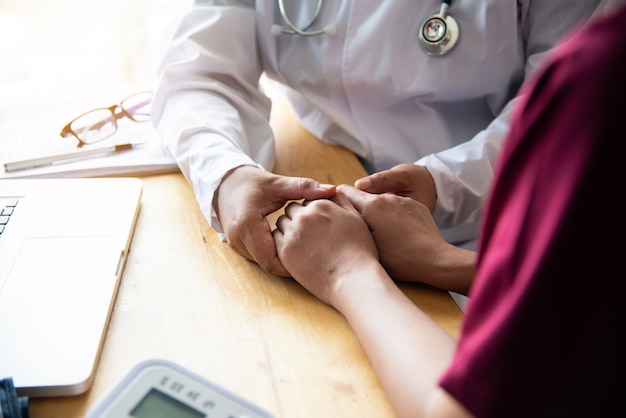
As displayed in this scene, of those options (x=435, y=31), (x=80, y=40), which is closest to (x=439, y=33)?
(x=435, y=31)

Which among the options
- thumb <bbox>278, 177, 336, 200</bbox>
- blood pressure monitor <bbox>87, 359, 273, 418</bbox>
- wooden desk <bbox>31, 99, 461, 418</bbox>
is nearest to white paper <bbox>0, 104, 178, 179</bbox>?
wooden desk <bbox>31, 99, 461, 418</bbox>

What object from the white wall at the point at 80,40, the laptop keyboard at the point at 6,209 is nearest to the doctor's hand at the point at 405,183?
the laptop keyboard at the point at 6,209

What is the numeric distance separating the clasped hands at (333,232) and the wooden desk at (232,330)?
0.02 meters

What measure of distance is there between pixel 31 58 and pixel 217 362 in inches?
52.3

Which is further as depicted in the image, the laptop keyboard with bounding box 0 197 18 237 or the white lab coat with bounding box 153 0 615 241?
the white lab coat with bounding box 153 0 615 241

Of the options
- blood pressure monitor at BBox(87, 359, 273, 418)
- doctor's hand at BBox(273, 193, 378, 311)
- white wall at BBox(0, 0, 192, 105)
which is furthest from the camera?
white wall at BBox(0, 0, 192, 105)

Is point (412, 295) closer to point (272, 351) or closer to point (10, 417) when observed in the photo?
point (272, 351)

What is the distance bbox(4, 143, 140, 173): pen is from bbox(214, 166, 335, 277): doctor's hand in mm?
268

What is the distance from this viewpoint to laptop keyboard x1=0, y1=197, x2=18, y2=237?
0.82 metres

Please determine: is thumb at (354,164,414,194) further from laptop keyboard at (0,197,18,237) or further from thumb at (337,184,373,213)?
laptop keyboard at (0,197,18,237)

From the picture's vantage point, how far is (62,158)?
101 cm

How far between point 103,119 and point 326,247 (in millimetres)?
560

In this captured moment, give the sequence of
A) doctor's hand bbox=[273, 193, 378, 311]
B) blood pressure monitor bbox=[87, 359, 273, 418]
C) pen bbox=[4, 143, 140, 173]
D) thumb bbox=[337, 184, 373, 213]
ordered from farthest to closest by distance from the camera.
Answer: pen bbox=[4, 143, 140, 173] → thumb bbox=[337, 184, 373, 213] → doctor's hand bbox=[273, 193, 378, 311] → blood pressure monitor bbox=[87, 359, 273, 418]

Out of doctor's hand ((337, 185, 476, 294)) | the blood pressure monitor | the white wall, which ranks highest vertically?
doctor's hand ((337, 185, 476, 294))
